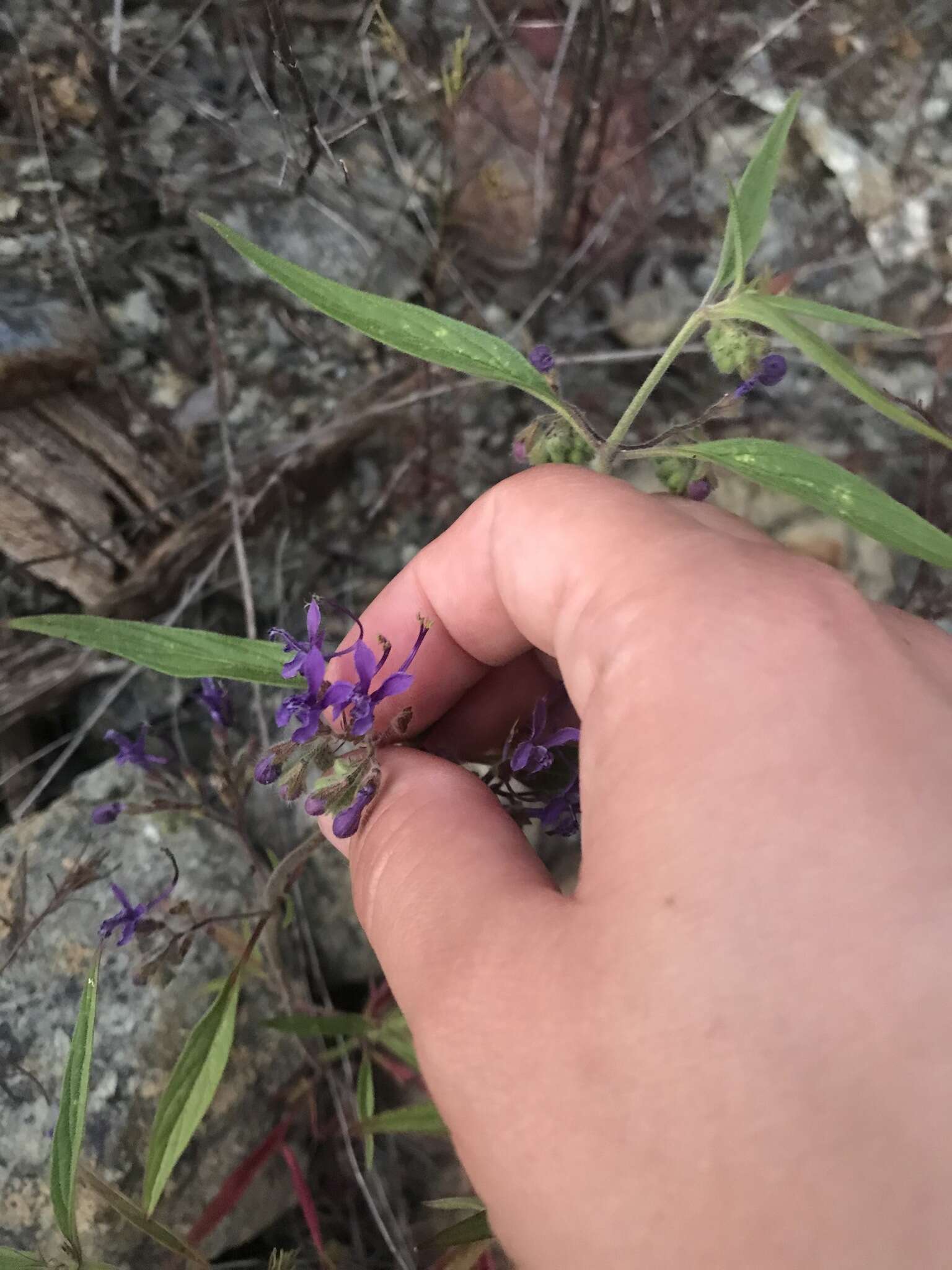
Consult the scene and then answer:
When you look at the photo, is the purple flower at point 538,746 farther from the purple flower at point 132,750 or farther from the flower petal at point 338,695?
the purple flower at point 132,750

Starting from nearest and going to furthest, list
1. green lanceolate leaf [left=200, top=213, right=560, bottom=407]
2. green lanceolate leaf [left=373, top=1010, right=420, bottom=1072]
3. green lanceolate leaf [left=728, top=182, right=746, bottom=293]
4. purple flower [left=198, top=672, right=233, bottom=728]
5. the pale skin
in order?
the pale skin
green lanceolate leaf [left=728, top=182, right=746, bottom=293]
green lanceolate leaf [left=200, top=213, right=560, bottom=407]
purple flower [left=198, top=672, right=233, bottom=728]
green lanceolate leaf [left=373, top=1010, right=420, bottom=1072]

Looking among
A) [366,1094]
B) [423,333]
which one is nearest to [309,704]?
[423,333]

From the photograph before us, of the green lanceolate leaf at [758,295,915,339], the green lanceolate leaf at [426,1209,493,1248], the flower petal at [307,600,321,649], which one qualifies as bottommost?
the green lanceolate leaf at [426,1209,493,1248]

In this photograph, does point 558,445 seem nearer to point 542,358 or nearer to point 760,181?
point 542,358

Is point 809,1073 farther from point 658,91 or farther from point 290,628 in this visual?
point 658,91

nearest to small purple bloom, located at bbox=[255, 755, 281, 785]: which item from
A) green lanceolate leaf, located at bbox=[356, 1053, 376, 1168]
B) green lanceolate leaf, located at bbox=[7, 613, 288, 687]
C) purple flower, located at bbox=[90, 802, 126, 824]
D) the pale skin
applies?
green lanceolate leaf, located at bbox=[7, 613, 288, 687]

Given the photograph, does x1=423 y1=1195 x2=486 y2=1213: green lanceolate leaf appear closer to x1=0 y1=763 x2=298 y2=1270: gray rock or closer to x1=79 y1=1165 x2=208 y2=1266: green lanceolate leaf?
x1=79 y1=1165 x2=208 y2=1266: green lanceolate leaf
